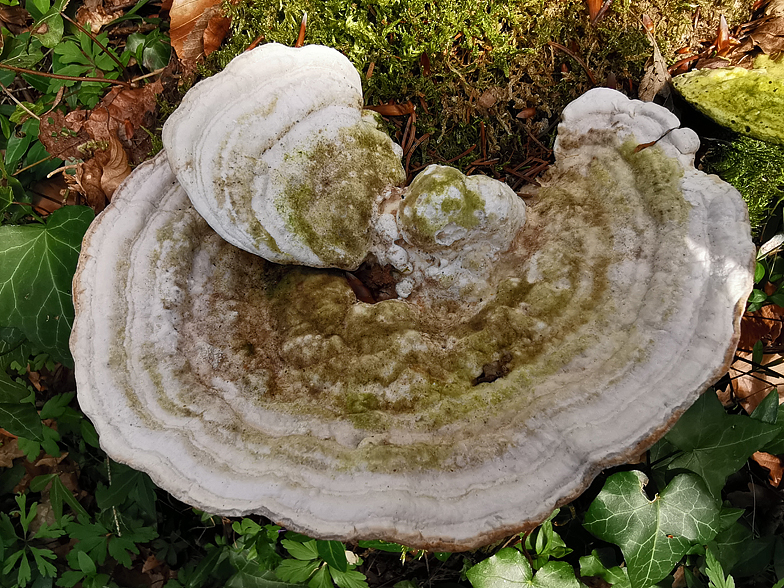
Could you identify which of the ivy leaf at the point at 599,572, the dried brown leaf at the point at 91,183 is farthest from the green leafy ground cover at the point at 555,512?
the dried brown leaf at the point at 91,183

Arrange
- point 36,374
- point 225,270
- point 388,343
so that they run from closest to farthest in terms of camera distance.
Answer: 1. point 388,343
2. point 225,270
3. point 36,374

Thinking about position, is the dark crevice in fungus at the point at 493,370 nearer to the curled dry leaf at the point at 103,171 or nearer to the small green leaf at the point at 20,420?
the curled dry leaf at the point at 103,171

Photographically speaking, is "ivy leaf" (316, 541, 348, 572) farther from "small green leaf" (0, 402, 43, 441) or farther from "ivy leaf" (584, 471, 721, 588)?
"small green leaf" (0, 402, 43, 441)

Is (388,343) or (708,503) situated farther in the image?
(708,503)

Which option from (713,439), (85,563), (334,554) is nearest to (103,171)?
(85,563)

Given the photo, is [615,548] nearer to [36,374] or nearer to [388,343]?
[388,343]

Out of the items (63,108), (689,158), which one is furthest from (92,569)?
(689,158)

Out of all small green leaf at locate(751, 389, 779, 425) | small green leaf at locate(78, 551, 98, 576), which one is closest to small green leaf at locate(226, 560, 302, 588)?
small green leaf at locate(78, 551, 98, 576)

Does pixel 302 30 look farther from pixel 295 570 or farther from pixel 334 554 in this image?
pixel 295 570
